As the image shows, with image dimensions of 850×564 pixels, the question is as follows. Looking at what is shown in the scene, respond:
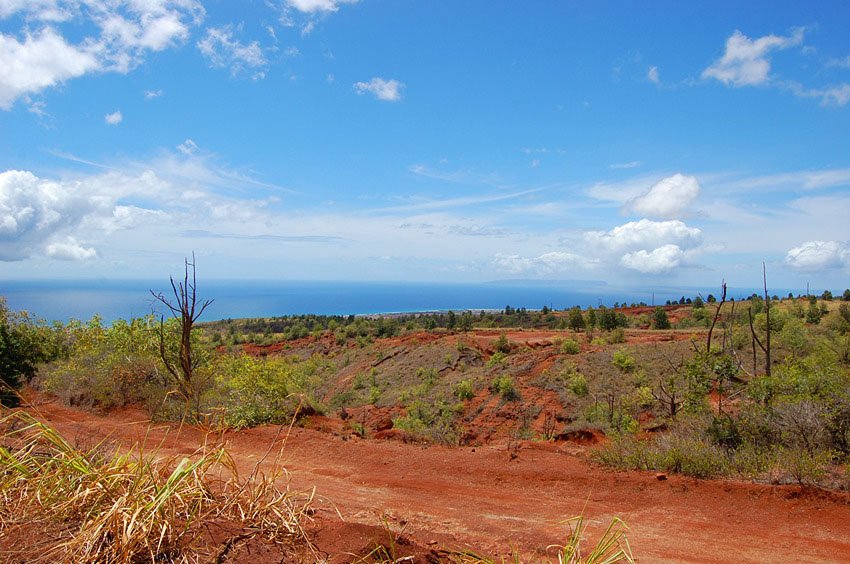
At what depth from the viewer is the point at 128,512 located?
3242mm

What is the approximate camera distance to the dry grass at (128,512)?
10.1 feet

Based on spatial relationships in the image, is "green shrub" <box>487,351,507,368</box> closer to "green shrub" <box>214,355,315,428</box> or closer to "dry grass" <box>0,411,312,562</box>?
"green shrub" <box>214,355,315,428</box>

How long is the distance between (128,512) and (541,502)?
560 centimetres

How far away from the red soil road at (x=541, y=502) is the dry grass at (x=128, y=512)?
1.36 meters

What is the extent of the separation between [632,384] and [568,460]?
12.2 m

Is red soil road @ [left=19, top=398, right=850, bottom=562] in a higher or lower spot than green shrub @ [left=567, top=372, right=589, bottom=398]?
higher

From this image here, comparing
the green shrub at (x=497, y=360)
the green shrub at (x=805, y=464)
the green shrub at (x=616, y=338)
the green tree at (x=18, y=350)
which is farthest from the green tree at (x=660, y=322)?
the green tree at (x=18, y=350)

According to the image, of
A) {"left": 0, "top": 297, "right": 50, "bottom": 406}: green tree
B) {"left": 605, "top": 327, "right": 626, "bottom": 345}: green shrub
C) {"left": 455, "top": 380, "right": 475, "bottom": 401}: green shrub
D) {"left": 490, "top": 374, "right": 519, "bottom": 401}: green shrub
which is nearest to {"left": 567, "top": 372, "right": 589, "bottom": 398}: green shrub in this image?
{"left": 490, "top": 374, "right": 519, "bottom": 401}: green shrub

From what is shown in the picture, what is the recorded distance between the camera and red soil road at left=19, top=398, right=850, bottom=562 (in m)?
5.76

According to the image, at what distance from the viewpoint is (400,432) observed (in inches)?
468

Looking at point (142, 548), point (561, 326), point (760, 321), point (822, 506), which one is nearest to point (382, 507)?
point (142, 548)

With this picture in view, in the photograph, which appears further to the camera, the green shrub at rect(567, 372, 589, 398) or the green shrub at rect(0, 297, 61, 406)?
the green shrub at rect(567, 372, 589, 398)

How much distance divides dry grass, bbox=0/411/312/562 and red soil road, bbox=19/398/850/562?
53.4 inches

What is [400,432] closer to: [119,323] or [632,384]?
[632,384]
